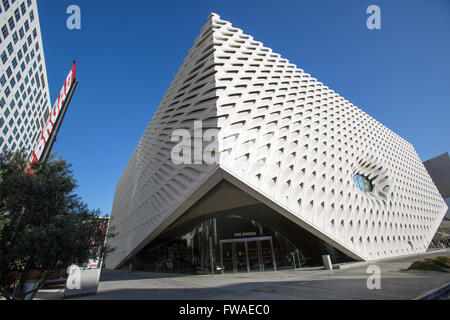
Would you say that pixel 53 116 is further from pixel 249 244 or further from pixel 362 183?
pixel 362 183

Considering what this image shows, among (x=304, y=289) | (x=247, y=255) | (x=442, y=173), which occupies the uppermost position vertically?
(x=442, y=173)

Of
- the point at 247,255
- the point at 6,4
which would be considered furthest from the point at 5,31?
the point at 247,255

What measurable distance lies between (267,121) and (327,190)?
9.57 m

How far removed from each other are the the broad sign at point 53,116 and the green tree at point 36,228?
0.65 metres

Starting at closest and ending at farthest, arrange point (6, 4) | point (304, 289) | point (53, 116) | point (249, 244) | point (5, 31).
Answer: point (304, 289) < point (53, 116) < point (249, 244) < point (6, 4) < point (5, 31)

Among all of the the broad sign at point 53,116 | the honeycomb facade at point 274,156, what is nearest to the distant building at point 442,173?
the honeycomb facade at point 274,156

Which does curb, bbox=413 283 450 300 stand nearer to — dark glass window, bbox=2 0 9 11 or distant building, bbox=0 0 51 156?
distant building, bbox=0 0 51 156

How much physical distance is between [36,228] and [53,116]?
533 cm

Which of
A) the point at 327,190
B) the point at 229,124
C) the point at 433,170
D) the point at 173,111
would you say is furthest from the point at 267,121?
the point at 433,170

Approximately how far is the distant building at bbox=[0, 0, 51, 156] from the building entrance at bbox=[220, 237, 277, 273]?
4220 cm

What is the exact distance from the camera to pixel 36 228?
659 centimetres

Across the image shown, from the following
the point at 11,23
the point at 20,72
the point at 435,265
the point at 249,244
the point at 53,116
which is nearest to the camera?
the point at 53,116

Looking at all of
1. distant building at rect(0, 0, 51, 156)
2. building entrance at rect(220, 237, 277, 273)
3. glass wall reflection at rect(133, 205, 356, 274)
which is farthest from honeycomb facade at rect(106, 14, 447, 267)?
distant building at rect(0, 0, 51, 156)

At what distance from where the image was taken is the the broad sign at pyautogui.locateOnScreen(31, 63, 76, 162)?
880 cm
